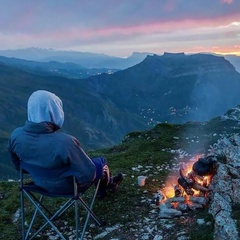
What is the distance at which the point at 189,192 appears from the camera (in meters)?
6.86

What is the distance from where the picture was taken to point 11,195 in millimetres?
8617

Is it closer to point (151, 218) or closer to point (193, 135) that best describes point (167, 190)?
point (151, 218)

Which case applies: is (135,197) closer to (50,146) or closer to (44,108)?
(50,146)

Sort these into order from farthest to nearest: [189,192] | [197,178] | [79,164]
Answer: [197,178] < [189,192] < [79,164]

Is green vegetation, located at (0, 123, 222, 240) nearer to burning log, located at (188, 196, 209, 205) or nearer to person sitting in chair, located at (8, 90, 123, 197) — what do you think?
burning log, located at (188, 196, 209, 205)

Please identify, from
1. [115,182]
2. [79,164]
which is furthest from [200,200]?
[79,164]

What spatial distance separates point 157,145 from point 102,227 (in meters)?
6.67

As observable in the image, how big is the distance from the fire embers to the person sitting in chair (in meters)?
2.28

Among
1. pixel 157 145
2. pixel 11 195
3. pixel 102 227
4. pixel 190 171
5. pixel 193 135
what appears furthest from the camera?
pixel 193 135

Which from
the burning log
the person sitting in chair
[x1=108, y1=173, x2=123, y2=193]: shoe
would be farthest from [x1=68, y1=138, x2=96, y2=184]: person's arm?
[x1=108, y1=173, x2=123, y2=193]: shoe

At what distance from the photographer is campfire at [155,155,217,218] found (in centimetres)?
634

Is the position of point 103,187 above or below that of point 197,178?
below

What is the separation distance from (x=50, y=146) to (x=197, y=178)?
342 cm

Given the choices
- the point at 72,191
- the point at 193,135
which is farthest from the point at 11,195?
the point at 193,135
